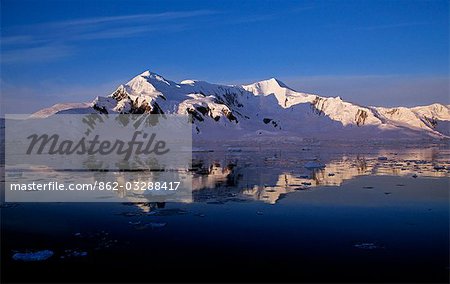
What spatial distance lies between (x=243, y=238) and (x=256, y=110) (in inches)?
4090

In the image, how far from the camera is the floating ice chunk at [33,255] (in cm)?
632

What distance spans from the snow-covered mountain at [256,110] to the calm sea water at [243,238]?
5573 cm

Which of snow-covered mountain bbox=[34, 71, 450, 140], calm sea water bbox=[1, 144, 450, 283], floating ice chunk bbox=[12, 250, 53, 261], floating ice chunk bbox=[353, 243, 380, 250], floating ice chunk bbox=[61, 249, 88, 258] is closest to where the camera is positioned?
calm sea water bbox=[1, 144, 450, 283]

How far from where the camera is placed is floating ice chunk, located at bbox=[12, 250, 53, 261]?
6.32 m

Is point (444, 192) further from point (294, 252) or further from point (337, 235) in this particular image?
point (294, 252)

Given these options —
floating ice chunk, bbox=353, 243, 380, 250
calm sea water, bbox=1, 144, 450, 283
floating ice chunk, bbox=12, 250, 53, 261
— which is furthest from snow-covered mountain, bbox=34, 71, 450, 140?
floating ice chunk, bbox=353, 243, 380, 250

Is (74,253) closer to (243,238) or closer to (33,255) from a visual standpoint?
(33,255)

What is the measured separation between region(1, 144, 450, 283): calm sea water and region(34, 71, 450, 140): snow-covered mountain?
183 feet

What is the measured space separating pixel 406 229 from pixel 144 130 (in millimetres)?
64237

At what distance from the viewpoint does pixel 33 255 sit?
6.39 metres

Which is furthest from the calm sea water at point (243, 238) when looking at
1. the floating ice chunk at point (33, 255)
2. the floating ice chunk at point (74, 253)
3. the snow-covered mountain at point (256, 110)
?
the snow-covered mountain at point (256, 110)

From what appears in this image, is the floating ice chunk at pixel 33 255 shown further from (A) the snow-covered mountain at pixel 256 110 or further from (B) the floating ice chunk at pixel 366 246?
(A) the snow-covered mountain at pixel 256 110

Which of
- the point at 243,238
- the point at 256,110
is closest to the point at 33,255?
the point at 243,238

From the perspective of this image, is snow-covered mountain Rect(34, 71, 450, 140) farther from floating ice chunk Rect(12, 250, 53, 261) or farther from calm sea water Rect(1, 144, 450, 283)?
floating ice chunk Rect(12, 250, 53, 261)
